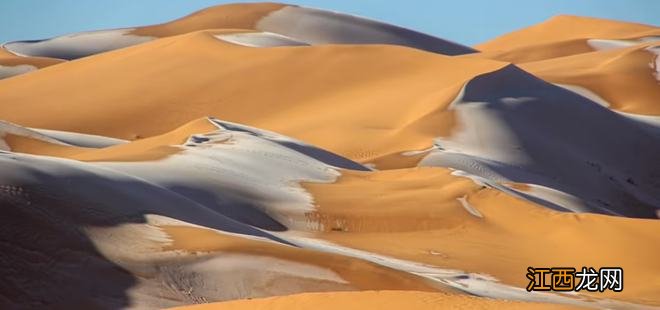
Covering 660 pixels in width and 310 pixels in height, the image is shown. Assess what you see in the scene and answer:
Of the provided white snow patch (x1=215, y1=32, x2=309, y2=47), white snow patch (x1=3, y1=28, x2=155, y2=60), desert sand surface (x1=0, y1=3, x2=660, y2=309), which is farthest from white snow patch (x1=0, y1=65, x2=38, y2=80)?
white snow patch (x1=215, y1=32, x2=309, y2=47)

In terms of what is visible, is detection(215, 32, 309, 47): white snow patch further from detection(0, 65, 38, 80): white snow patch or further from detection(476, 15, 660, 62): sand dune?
detection(476, 15, 660, 62): sand dune

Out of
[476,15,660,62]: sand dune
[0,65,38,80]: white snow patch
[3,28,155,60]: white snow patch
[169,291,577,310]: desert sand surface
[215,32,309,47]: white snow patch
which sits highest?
[476,15,660,62]: sand dune

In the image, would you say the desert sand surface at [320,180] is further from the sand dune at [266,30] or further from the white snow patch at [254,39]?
the sand dune at [266,30]

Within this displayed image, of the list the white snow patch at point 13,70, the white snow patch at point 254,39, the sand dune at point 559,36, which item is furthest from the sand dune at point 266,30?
the white snow patch at point 254,39

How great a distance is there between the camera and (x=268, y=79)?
3362cm

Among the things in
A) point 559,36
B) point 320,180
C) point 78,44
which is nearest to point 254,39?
point 78,44

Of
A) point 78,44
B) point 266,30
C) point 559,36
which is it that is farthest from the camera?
point 559,36

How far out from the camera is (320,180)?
1795cm

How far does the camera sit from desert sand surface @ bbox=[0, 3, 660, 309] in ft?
33.9

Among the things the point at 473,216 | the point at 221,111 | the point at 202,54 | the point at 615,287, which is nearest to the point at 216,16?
the point at 202,54

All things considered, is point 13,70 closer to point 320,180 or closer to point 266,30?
point 266,30

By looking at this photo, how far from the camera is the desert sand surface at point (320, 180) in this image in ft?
33.9

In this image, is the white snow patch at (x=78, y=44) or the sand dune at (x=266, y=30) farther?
the sand dune at (x=266, y=30)

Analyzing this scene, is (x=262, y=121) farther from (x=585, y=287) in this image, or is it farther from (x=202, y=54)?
(x=585, y=287)
